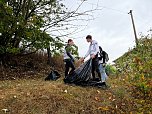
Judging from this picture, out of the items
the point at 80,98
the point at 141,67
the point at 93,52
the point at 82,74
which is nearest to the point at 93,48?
the point at 93,52

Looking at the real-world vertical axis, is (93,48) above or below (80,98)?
above

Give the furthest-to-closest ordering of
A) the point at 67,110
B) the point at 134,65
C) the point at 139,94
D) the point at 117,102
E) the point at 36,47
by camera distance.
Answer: the point at 36,47 < the point at 134,65 < the point at 139,94 < the point at 117,102 < the point at 67,110

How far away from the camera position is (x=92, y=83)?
38.8ft

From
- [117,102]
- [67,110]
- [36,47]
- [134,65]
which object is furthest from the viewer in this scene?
[36,47]

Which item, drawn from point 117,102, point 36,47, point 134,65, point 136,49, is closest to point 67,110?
point 117,102

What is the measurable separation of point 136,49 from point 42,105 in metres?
8.15

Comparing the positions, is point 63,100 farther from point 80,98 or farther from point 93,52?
point 93,52

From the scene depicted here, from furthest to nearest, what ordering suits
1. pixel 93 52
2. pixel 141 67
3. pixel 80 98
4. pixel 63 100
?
pixel 141 67
pixel 93 52
pixel 80 98
pixel 63 100

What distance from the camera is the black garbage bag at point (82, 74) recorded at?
38.6ft

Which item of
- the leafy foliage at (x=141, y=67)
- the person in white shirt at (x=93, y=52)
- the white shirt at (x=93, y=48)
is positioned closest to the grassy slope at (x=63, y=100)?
the leafy foliage at (x=141, y=67)

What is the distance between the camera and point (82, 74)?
11.8m

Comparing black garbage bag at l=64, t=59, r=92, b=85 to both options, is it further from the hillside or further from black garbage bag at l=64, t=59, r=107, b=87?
the hillside

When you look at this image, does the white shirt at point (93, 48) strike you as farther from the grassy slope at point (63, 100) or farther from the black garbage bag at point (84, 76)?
the grassy slope at point (63, 100)

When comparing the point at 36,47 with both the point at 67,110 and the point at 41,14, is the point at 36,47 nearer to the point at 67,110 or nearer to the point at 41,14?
the point at 41,14
